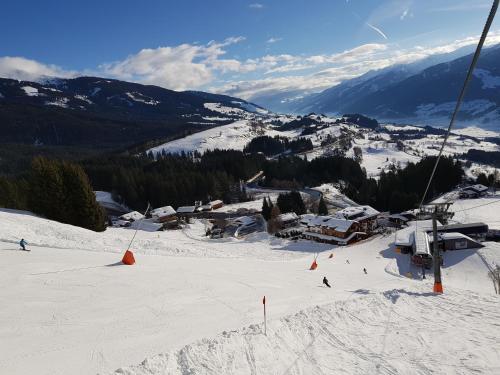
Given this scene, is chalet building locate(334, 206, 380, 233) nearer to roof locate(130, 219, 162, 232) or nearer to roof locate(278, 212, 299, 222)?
roof locate(278, 212, 299, 222)

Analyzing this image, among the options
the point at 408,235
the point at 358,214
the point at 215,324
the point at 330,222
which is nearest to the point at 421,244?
the point at 408,235

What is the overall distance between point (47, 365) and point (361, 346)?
9.06 m

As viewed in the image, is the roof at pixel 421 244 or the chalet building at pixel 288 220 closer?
the roof at pixel 421 244

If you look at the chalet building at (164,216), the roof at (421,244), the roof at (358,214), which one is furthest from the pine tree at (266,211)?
the roof at (421,244)

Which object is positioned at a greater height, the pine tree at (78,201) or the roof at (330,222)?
the pine tree at (78,201)

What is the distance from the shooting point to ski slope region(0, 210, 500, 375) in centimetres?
962

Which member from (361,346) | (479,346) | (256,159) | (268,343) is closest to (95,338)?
(268,343)

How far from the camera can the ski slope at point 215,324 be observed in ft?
31.6

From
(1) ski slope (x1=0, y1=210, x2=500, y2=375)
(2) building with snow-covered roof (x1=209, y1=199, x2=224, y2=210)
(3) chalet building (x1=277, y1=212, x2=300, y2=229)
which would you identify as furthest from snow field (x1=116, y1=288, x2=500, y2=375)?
(2) building with snow-covered roof (x1=209, y1=199, x2=224, y2=210)

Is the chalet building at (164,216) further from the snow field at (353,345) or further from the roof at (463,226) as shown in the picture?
the snow field at (353,345)

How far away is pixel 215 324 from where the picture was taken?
478 inches

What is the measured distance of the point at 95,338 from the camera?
10703mm

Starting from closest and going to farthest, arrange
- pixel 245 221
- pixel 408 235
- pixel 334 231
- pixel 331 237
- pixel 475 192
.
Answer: pixel 408 235 < pixel 331 237 < pixel 334 231 < pixel 245 221 < pixel 475 192

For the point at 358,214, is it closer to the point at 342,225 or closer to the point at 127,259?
the point at 342,225
